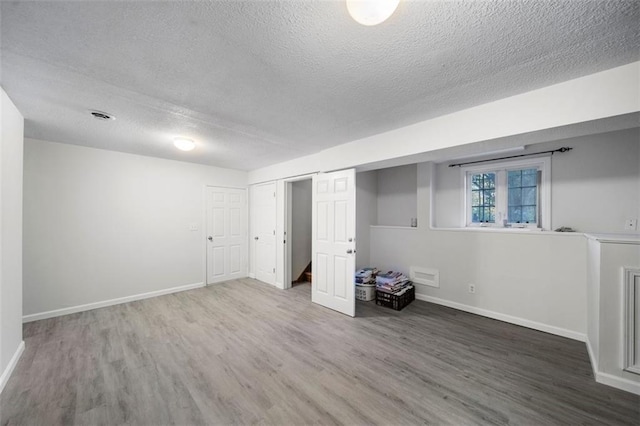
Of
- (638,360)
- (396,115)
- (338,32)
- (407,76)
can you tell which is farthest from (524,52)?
(638,360)

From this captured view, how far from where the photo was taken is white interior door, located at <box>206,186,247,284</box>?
15.8 ft

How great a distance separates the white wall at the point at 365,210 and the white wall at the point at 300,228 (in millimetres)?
1426

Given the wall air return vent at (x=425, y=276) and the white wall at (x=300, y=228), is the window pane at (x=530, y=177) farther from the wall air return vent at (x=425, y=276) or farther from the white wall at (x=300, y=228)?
the white wall at (x=300, y=228)

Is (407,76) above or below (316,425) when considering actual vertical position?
above

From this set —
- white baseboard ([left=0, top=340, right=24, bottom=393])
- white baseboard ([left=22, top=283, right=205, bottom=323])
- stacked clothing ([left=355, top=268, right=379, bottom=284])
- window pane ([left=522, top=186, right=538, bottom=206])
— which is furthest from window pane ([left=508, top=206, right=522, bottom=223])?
white baseboard ([left=0, top=340, right=24, bottom=393])

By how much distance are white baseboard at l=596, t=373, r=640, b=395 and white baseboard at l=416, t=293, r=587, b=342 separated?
866 millimetres

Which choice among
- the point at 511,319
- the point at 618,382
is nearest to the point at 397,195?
the point at 511,319

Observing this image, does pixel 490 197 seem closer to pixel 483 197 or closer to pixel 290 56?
pixel 483 197

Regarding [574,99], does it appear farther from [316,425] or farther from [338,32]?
[316,425]

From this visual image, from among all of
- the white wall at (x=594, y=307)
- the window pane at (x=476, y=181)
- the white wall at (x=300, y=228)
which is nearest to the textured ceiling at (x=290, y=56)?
the white wall at (x=594, y=307)

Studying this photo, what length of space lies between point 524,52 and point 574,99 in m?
0.71

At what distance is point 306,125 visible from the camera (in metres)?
2.69

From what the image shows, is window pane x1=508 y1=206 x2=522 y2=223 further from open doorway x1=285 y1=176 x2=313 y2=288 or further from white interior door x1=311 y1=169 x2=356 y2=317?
open doorway x1=285 y1=176 x2=313 y2=288

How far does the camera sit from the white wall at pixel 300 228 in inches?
203
